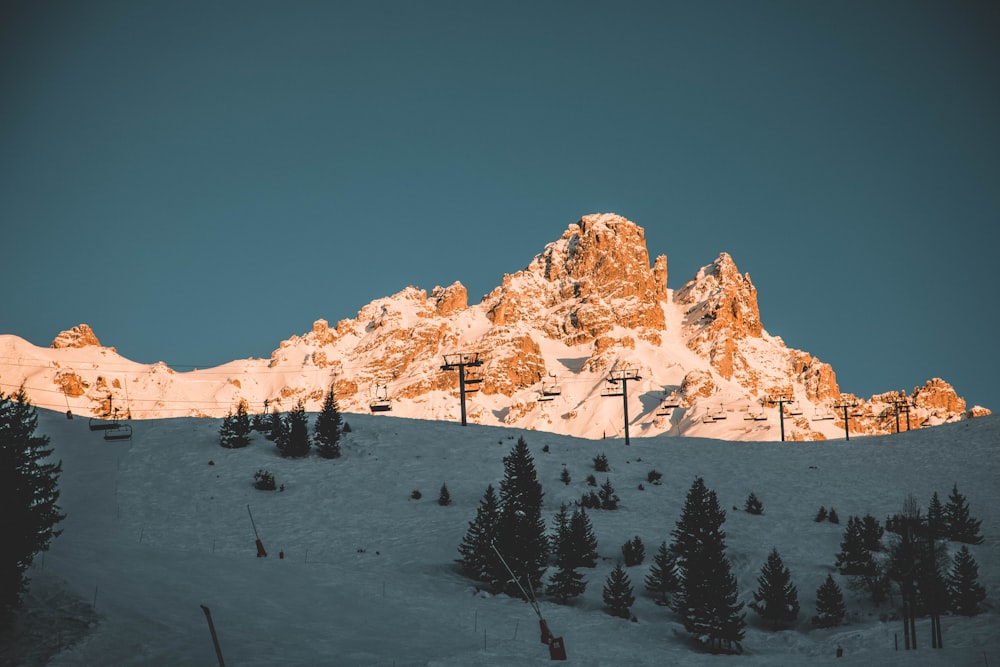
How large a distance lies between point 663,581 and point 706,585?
4555 millimetres

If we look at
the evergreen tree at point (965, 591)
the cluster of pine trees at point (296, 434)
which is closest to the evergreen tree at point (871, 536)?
the evergreen tree at point (965, 591)

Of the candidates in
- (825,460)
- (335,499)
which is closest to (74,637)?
(335,499)

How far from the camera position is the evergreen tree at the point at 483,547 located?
3388 centimetres

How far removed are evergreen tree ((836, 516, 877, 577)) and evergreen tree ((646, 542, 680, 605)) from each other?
9.04 m

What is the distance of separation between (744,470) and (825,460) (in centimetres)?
850

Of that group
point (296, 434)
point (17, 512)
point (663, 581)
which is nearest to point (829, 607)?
point (663, 581)

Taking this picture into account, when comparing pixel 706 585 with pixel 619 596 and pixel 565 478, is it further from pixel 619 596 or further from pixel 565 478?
pixel 565 478

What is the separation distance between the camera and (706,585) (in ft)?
97.5

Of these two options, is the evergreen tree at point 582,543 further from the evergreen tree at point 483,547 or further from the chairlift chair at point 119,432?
the chairlift chair at point 119,432

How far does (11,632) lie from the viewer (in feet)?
64.7

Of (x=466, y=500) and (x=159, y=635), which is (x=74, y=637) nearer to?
(x=159, y=635)

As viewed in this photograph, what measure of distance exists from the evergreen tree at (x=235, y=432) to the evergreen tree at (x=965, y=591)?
42.5m

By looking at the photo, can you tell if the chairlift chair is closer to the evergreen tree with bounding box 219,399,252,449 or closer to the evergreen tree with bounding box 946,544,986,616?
the evergreen tree with bounding box 219,399,252,449

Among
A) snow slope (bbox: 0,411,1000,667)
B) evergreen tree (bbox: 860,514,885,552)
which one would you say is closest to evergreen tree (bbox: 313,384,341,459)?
snow slope (bbox: 0,411,1000,667)
